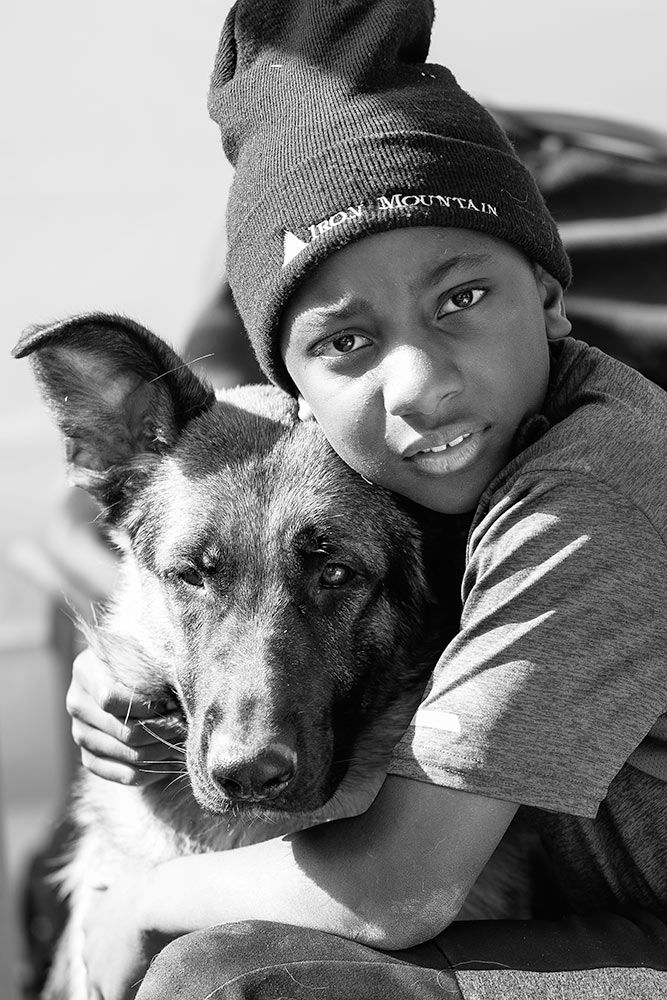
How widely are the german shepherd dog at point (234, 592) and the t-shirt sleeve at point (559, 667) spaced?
30cm

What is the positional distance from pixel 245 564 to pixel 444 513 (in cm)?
38

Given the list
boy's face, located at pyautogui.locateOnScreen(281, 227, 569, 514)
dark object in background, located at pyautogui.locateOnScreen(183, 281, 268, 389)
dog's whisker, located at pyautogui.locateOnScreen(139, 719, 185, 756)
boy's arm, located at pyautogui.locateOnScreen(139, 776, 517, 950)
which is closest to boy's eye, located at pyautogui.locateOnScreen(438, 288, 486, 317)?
boy's face, located at pyautogui.locateOnScreen(281, 227, 569, 514)

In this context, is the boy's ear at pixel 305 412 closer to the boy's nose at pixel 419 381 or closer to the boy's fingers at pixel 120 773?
the boy's nose at pixel 419 381

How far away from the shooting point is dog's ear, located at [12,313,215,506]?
2189mm

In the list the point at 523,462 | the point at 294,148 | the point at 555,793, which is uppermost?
the point at 294,148

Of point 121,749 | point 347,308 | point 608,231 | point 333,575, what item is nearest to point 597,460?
point 347,308

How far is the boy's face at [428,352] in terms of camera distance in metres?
1.82

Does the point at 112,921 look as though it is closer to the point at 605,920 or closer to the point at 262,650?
the point at 262,650

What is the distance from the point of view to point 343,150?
1.86m

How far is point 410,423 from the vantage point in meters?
1.84

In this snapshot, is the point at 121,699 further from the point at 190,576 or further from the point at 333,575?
the point at 333,575

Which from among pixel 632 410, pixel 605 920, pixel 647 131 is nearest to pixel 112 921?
pixel 605 920

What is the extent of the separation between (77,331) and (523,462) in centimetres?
91

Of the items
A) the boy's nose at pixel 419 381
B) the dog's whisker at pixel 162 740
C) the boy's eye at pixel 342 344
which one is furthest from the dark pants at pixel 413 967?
the boy's eye at pixel 342 344
